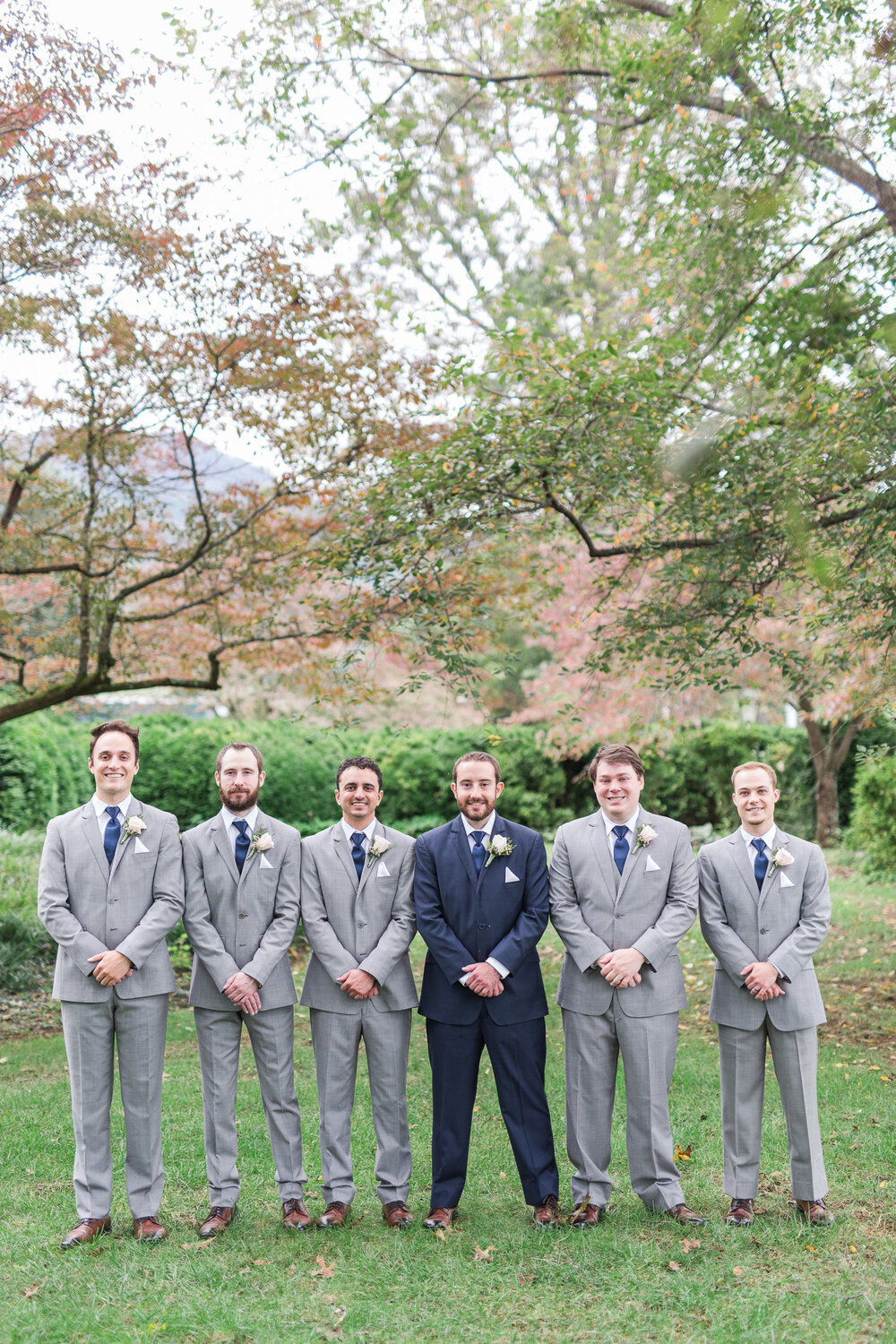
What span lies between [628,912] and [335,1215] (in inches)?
67.6

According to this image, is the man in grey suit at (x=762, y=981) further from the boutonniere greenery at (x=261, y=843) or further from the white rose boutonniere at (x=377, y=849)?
the boutonniere greenery at (x=261, y=843)

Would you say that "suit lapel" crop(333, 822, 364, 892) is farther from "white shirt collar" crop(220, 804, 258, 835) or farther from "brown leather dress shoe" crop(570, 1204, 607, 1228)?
"brown leather dress shoe" crop(570, 1204, 607, 1228)

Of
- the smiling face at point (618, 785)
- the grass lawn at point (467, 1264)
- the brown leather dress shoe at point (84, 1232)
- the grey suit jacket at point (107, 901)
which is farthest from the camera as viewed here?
the smiling face at point (618, 785)

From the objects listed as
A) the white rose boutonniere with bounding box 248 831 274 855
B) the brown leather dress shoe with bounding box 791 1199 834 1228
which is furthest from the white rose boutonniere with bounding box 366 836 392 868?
the brown leather dress shoe with bounding box 791 1199 834 1228

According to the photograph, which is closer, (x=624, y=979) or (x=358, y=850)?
(x=624, y=979)

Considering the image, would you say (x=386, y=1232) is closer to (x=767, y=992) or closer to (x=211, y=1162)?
(x=211, y=1162)

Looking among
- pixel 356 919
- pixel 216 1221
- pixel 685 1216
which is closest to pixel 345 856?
pixel 356 919

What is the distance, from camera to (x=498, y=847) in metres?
4.70

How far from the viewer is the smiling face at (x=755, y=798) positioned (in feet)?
15.5

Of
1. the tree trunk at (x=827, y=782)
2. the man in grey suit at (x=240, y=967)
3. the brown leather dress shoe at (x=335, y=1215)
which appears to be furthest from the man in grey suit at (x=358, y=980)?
the tree trunk at (x=827, y=782)

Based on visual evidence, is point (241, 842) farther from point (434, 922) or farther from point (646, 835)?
point (646, 835)

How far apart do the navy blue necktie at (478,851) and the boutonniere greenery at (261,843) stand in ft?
2.82

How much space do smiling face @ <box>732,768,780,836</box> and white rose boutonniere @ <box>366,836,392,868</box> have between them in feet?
4.88

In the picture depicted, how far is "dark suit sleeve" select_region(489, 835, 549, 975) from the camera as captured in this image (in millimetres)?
4648
